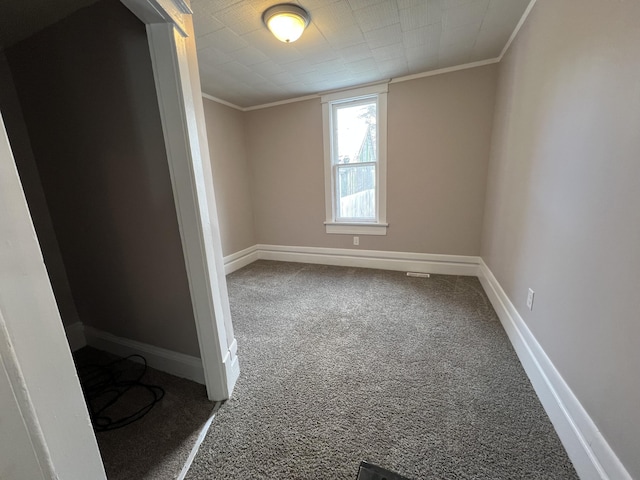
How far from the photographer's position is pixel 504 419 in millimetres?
1256

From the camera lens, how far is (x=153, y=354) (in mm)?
1651

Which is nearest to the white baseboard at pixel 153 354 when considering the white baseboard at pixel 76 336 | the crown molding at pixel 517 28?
the white baseboard at pixel 76 336

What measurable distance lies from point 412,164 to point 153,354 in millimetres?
3125

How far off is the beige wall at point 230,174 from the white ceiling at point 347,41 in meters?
0.46

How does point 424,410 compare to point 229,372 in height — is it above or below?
below

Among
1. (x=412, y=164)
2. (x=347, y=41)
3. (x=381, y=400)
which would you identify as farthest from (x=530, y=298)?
(x=347, y=41)

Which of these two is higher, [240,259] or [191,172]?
[191,172]

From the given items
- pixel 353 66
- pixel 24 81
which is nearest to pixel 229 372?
pixel 24 81

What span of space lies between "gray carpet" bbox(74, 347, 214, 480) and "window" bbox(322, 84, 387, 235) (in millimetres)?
2598

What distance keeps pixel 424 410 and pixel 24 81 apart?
9.93ft

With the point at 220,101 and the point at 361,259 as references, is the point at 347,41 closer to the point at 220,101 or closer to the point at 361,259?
the point at 220,101

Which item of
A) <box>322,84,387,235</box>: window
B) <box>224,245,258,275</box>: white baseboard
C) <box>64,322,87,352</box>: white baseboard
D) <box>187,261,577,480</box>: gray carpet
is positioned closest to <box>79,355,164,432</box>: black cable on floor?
<box>64,322,87,352</box>: white baseboard

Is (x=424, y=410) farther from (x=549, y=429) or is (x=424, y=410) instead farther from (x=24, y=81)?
(x=24, y=81)

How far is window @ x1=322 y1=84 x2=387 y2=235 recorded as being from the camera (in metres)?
3.17
